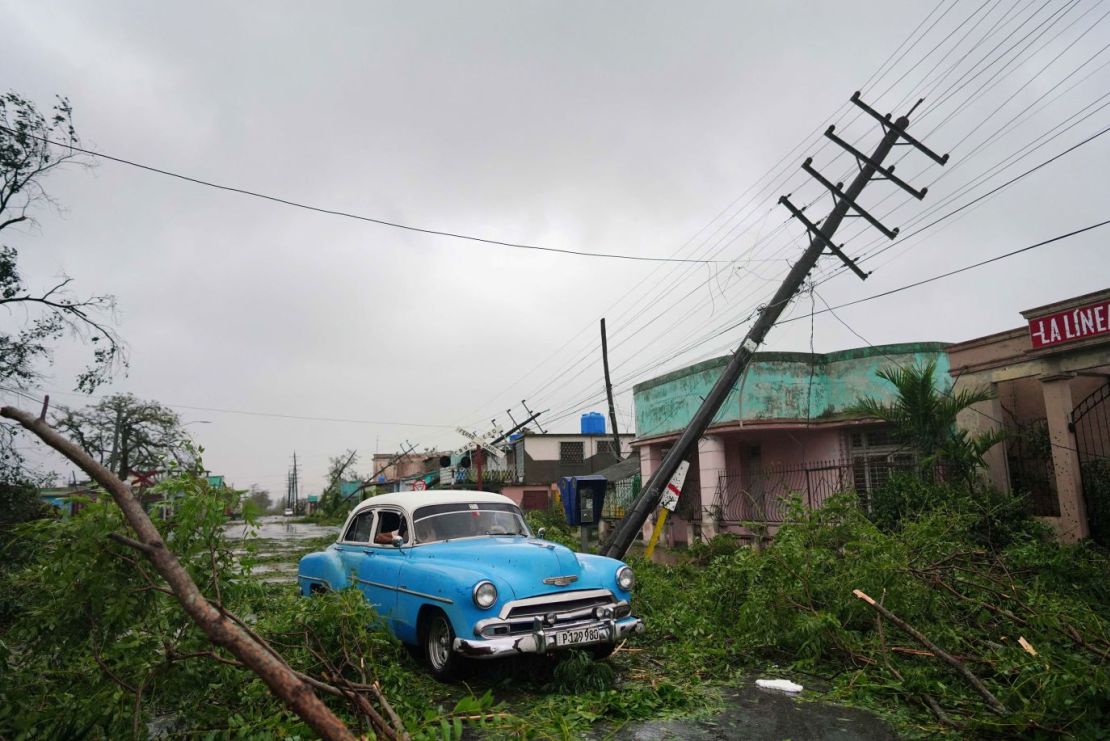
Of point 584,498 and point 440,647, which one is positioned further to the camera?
point 584,498

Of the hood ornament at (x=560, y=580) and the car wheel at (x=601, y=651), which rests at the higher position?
the hood ornament at (x=560, y=580)

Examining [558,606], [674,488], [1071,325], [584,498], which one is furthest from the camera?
[674,488]

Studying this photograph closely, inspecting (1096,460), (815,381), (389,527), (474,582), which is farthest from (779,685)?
(815,381)

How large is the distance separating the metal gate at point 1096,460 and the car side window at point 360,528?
10.6 meters

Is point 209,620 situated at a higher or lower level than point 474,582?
higher

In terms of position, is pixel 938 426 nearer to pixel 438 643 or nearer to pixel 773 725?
pixel 773 725

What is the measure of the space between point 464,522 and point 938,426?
8981 mm

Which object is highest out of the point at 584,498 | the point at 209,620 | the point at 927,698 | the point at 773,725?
the point at 584,498

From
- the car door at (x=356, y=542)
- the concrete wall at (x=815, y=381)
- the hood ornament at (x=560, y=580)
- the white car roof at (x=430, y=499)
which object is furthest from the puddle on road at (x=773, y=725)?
the concrete wall at (x=815, y=381)

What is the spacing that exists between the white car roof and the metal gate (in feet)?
30.2

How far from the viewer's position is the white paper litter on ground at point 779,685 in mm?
5922

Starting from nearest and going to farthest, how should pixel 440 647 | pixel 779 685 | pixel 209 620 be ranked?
1. pixel 209 620
2. pixel 779 685
3. pixel 440 647

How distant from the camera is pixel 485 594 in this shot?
5.79m

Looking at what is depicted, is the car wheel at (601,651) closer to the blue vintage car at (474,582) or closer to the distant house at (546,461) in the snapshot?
the blue vintage car at (474,582)
